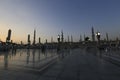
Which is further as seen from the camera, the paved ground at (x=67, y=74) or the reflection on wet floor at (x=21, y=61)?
the reflection on wet floor at (x=21, y=61)

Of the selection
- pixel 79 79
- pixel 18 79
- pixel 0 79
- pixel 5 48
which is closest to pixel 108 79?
pixel 79 79

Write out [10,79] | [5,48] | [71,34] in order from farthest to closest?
1. [71,34]
2. [5,48]
3. [10,79]

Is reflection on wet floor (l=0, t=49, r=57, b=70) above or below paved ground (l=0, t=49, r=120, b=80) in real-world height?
above

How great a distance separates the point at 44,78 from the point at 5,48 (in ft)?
125

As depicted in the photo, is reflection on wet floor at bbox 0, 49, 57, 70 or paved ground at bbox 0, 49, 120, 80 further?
reflection on wet floor at bbox 0, 49, 57, 70

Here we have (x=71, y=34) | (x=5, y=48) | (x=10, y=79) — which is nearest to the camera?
(x=10, y=79)

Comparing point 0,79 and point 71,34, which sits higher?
point 71,34

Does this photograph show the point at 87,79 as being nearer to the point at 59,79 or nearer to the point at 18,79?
the point at 59,79

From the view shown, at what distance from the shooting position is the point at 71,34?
108250mm

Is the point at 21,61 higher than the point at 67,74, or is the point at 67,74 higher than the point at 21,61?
the point at 21,61

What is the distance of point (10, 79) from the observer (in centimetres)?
703

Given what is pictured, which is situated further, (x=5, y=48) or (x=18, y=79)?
(x=5, y=48)

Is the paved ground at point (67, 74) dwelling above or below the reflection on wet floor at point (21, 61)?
below

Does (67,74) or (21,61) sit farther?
(21,61)
